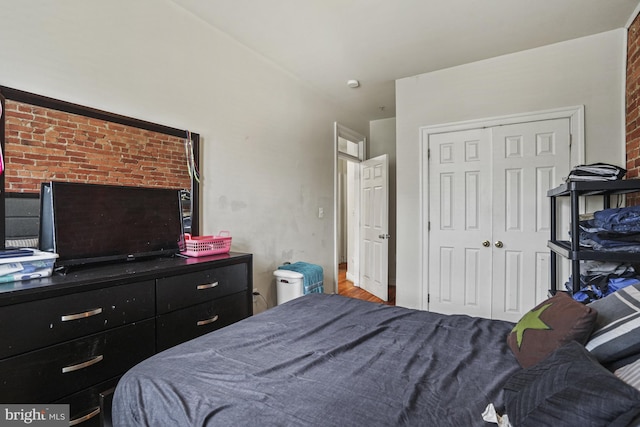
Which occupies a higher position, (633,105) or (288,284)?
(633,105)

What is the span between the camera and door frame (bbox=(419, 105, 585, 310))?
2801mm

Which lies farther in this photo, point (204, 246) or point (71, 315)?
point (204, 246)

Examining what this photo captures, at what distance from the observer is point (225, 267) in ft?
6.90

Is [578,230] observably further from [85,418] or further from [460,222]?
[85,418]

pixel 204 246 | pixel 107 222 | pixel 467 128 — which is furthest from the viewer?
pixel 467 128

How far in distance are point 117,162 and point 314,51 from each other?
202 cm

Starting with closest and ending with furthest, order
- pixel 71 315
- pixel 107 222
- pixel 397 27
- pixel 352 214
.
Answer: pixel 71 315 < pixel 107 222 < pixel 397 27 < pixel 352 214

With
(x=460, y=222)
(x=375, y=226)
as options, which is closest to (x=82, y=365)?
(x=460, y=222)

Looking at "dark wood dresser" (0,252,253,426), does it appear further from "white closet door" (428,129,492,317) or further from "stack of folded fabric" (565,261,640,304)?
"white closet door" (428,129,492,317)

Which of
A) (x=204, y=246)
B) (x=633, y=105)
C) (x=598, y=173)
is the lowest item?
(x=204, y=246)

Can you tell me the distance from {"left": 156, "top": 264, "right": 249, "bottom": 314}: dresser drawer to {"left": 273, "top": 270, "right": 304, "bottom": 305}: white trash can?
0.85 meters

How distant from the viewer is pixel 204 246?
87.7 inches

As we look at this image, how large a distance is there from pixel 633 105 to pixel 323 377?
320cm

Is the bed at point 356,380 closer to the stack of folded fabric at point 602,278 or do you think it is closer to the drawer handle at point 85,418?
the drawer handle at point 85,418
